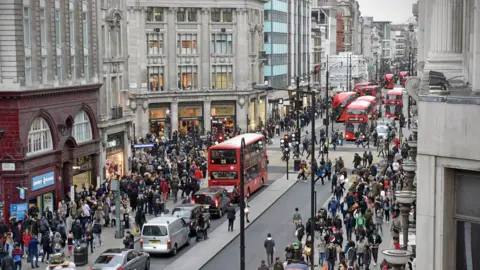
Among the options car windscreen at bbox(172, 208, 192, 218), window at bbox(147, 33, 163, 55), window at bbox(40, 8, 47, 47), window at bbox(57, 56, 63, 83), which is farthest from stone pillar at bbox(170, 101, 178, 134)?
car windscreen at bbox(172, 208, 192, 218)

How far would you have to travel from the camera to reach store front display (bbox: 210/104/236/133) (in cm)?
8450

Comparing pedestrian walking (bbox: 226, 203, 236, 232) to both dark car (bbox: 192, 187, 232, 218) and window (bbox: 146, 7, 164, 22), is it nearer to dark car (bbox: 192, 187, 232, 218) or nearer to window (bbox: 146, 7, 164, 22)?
dark car (bbox: 192, 187, 232, 218)

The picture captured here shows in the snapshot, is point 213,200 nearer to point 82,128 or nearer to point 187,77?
point 82,128

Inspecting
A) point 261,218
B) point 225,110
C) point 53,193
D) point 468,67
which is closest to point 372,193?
point 261,218

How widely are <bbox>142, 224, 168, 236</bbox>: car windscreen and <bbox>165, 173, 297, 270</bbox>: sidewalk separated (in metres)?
1.27

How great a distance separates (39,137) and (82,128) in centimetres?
626

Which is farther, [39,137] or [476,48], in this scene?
[39,137]

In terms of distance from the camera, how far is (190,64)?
83.1 m

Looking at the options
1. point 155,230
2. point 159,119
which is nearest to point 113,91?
point 155,230

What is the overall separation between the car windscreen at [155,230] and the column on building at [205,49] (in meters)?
48.7

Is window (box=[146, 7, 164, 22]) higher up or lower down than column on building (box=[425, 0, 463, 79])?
higher up

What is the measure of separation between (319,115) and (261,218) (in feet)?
217

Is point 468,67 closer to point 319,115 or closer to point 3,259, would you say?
point 3,259

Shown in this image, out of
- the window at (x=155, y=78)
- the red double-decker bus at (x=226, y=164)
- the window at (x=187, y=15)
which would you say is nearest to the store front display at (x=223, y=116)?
the window at (x=155, y=78)
